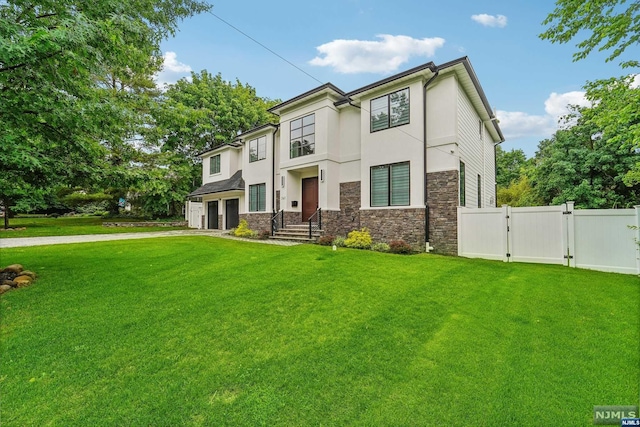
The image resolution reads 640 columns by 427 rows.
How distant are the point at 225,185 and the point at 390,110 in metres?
12.2

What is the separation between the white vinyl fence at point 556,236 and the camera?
668cm

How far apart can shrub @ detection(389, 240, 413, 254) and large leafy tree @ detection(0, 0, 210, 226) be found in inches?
315

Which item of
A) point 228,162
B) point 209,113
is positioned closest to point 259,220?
point 228,162

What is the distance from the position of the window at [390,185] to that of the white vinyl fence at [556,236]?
6.72 ft

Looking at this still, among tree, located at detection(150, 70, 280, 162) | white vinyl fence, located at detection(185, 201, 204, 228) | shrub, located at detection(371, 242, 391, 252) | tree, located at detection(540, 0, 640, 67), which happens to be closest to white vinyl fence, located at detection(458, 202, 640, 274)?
shrub, located at detection(371, 242, 391, 252)

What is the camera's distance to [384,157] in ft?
35.1

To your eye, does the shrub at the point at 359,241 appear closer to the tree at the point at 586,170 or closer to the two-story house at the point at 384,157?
the two-story house at the point at 384,157

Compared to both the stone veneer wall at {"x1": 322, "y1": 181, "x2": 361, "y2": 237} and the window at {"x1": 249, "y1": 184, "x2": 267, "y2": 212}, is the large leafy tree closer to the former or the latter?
the stone veneer wall at {"x1": 322, "y1": 181, "x2": 361, "y2": 237}

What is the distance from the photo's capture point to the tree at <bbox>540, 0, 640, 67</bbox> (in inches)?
217

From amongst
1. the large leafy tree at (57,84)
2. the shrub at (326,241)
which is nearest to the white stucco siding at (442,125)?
the shrub at (326,241)

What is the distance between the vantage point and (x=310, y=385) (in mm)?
2594

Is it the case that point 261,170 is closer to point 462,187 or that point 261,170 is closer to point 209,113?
point 462,187

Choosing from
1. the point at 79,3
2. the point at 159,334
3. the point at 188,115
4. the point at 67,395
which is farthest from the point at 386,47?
the point at 67,395

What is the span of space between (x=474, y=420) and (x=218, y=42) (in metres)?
10.1
